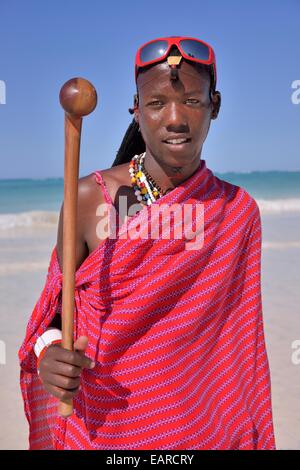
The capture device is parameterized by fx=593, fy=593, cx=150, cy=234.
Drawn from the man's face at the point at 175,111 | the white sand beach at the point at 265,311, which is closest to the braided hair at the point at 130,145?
the man's face at the point at 175,111

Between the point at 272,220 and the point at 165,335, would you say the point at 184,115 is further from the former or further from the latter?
the point at 272,220

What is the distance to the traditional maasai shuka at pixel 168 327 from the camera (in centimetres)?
187

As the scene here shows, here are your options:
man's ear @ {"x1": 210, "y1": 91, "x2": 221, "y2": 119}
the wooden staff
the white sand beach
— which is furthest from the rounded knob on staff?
the white sand beach

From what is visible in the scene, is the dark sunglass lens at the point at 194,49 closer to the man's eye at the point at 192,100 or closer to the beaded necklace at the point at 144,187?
the man's eye at the point at 192,100

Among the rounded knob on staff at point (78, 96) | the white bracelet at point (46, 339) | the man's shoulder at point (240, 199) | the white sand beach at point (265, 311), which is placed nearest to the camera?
the rounded knob on staff at point (78, 96)

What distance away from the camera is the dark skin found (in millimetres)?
1737

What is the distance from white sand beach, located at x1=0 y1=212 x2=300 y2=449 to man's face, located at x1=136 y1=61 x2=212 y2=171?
2500 mm

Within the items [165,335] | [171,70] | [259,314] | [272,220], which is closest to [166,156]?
[171,70]

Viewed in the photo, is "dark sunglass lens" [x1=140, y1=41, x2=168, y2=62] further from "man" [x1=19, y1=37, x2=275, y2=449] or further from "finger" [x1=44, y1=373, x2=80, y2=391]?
"finger" [x1=44, y1=373, x2=80, y2=391]

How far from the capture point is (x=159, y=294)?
73.6 inches

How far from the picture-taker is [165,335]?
74.9 inches

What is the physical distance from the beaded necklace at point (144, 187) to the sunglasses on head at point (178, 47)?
0.36 metres

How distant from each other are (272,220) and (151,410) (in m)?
14.2

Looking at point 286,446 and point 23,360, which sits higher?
point 23,360
